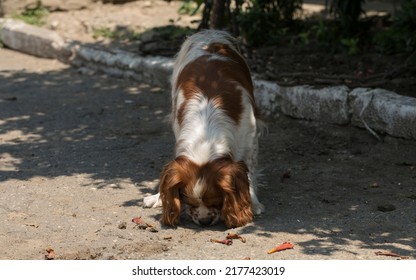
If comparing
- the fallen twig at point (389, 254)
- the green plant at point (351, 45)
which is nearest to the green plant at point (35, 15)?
the green plant at point (351, 45)

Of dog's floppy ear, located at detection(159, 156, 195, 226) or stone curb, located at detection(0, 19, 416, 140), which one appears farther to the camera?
stone curb, located at detection(0, 19, 416, 140)

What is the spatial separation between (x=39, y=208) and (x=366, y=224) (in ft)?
7.78

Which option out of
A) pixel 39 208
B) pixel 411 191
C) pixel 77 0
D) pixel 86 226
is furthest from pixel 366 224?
pixel 77 0

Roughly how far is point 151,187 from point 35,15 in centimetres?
743

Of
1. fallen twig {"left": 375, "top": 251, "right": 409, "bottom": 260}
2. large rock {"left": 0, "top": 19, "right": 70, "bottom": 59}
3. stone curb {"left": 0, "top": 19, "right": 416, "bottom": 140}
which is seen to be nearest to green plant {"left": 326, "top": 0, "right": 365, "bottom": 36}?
stone curb {"left": 0, "top": 19, "right": 416, "bottom": 140}

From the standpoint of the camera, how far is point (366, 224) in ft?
19.4

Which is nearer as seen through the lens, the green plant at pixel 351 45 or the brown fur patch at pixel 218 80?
the brown fur patch at pixel 218 80

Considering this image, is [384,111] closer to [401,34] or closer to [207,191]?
[401,34]

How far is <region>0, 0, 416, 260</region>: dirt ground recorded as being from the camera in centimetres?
554

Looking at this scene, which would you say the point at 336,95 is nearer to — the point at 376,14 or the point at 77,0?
the point at 376,14

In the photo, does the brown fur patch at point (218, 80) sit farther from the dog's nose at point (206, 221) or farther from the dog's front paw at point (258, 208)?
the dog's nose at point (206, 221)

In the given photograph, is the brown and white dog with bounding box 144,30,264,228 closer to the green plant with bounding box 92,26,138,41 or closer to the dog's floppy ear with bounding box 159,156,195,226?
the dog's floppy ear with bounding box 159,156,195,226

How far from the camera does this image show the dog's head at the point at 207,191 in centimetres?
568

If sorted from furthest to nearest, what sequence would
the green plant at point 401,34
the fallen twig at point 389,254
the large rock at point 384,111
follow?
the green plant at point 401,34, the large rock at point 384,111, the fallen twig at point 389,254
